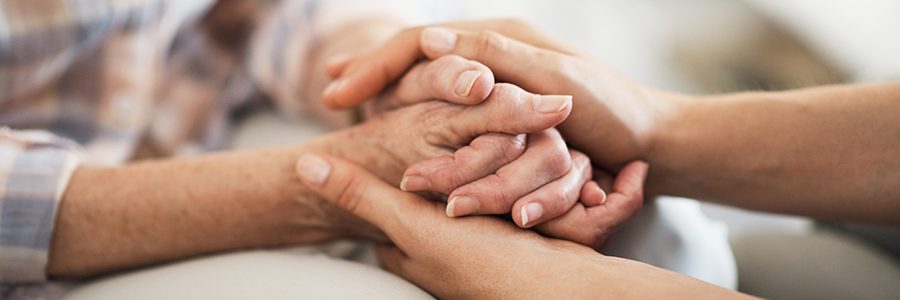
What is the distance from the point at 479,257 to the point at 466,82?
227mm

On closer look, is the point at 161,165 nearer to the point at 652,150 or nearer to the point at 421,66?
the point at 421,66

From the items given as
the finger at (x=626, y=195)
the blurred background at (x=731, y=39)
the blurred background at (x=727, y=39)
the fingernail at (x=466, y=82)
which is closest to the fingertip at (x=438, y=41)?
the fingernail at (x=466, y=82)

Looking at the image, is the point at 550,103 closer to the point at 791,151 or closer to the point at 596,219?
the point at 596,219

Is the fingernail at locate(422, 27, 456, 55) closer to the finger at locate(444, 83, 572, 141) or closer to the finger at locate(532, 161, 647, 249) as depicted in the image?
the finger at locate(444, 83, 572, 141)

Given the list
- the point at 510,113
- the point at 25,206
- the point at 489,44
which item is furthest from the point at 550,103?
the point at 25,206

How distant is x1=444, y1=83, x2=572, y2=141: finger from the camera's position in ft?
1.91

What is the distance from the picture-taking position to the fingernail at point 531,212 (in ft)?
1.89

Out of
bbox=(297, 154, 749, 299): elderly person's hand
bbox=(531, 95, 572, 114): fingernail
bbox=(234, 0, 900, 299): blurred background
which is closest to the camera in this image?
bbox=(297, 154, 749, 299): elderly person's hand

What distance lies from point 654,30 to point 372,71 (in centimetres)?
156

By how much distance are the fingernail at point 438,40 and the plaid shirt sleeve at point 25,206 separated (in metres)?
0.59

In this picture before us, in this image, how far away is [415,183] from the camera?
0.63m

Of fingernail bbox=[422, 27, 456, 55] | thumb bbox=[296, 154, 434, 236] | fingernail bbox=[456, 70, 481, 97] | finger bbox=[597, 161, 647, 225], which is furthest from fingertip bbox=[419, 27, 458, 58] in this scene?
finger bbox=[597, 161, 647, 225]

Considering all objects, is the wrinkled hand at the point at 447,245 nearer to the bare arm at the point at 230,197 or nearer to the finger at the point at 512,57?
the bare arm at the point at 230,197

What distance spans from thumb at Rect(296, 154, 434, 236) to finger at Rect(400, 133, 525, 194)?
0.03m
